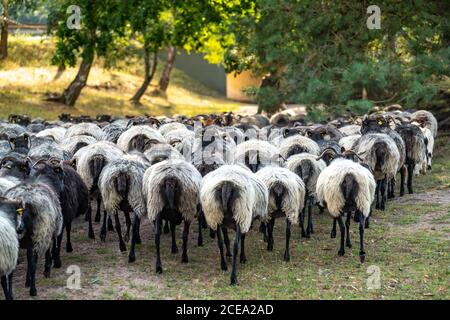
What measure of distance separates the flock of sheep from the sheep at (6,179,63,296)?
1cm

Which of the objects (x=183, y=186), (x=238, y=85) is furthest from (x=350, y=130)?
(x=238, y=85)

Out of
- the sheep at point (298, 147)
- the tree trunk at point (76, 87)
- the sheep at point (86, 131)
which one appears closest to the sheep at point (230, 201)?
the sheep at point (298, 147)

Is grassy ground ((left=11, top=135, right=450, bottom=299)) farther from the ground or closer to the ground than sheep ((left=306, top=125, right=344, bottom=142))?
closer to the ground

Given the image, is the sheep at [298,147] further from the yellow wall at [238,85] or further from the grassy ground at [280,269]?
the yellow wall at [238,85]

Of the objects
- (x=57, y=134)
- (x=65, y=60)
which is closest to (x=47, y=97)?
(x=65, y=60)

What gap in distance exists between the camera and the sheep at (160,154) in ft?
36.7

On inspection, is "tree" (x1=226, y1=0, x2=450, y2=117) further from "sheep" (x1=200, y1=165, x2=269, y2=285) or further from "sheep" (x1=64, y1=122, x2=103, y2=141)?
"sheep" (x1=200, y1=165, x2=269, y2=285)

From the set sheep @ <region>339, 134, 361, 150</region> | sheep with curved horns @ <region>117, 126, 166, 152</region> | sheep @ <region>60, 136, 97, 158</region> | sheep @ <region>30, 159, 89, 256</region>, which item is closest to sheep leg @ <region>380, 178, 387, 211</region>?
sheep @ <region>339, 134, 361, 150</region>

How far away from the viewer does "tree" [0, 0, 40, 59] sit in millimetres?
A: 25391

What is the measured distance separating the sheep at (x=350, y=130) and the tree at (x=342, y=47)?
5.46ft

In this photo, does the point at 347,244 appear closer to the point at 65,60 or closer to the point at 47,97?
the point at 65,60

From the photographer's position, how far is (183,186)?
9250 millimetres
